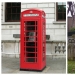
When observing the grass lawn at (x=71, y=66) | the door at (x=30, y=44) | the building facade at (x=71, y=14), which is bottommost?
the grass lawn at (x=71, y=66)

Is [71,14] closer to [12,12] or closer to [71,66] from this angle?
[71,66]

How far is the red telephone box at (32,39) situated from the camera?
21.6ft

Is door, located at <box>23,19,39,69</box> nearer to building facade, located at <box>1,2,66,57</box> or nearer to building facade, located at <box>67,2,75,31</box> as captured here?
building facade, located at <box>67,2,75,31</box>

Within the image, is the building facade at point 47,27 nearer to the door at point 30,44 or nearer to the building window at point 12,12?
the building window at point 12,12

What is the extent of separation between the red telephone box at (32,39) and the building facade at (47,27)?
2.60 meters

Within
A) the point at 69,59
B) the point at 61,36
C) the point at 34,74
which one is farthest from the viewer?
the point at 61,36

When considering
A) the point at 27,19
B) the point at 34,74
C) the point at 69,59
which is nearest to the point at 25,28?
→ the point at 27,19

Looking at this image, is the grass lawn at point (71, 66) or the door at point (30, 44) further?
the grass lawn at point (71, 66)

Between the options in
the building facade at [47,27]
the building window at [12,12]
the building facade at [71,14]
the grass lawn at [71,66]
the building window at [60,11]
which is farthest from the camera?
the building window at [12,12]

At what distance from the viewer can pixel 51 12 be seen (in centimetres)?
947

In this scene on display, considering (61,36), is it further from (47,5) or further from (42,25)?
(42,25)

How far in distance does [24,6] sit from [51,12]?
123 centimetres

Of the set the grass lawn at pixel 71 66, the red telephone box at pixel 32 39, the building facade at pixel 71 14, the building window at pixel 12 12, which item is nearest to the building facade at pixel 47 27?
the building window at pixel 12 12

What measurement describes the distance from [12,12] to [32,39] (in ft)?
11.9
